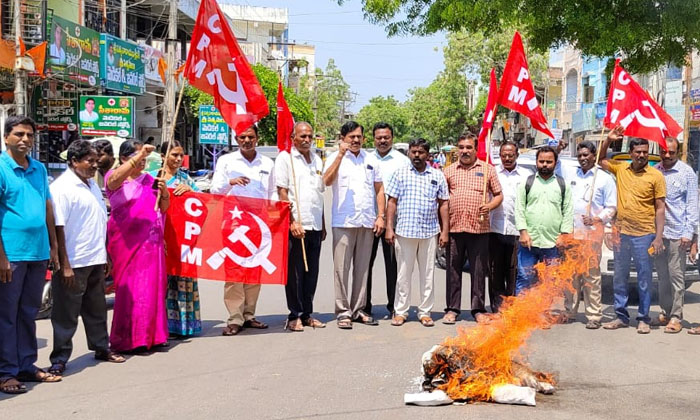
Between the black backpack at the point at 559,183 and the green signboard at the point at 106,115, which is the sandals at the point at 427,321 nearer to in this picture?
the black backpack at the point at 559,183

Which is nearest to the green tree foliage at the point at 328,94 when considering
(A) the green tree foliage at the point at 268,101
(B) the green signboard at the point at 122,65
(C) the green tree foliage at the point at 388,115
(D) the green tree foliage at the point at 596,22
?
(C) the green tree foliage at the point at 388,115

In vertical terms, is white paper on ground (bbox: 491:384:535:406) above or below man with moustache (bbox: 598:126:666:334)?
below

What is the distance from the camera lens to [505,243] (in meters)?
9.33

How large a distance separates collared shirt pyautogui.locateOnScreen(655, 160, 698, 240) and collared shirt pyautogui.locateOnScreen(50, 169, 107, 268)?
5.87m

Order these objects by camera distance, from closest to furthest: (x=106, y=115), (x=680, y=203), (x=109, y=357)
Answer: (x=109, y=357), (x=680, y=203), (x=106, y=115)

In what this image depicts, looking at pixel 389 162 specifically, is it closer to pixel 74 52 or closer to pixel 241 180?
pixel 241 180

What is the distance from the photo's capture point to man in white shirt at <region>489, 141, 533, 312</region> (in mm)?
9281

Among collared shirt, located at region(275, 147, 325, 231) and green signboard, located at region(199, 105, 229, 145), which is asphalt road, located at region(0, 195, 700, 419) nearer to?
collared shirt, located at region(275, 147, 325, 231)

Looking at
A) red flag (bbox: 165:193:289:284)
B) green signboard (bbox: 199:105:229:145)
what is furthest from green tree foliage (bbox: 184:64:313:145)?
red flag (bbox: 165:193:289:284)

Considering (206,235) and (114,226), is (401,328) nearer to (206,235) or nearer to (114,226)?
(206,235)

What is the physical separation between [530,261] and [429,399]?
3.49 m

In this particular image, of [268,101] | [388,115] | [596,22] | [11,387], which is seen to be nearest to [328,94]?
[388,115]

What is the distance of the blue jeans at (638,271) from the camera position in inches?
341

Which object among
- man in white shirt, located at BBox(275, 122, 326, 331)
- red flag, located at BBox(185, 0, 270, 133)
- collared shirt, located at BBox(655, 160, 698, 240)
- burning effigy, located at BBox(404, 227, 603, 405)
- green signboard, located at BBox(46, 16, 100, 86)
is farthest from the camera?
green signboard, located at BBox(46, 16, 100, 86)
